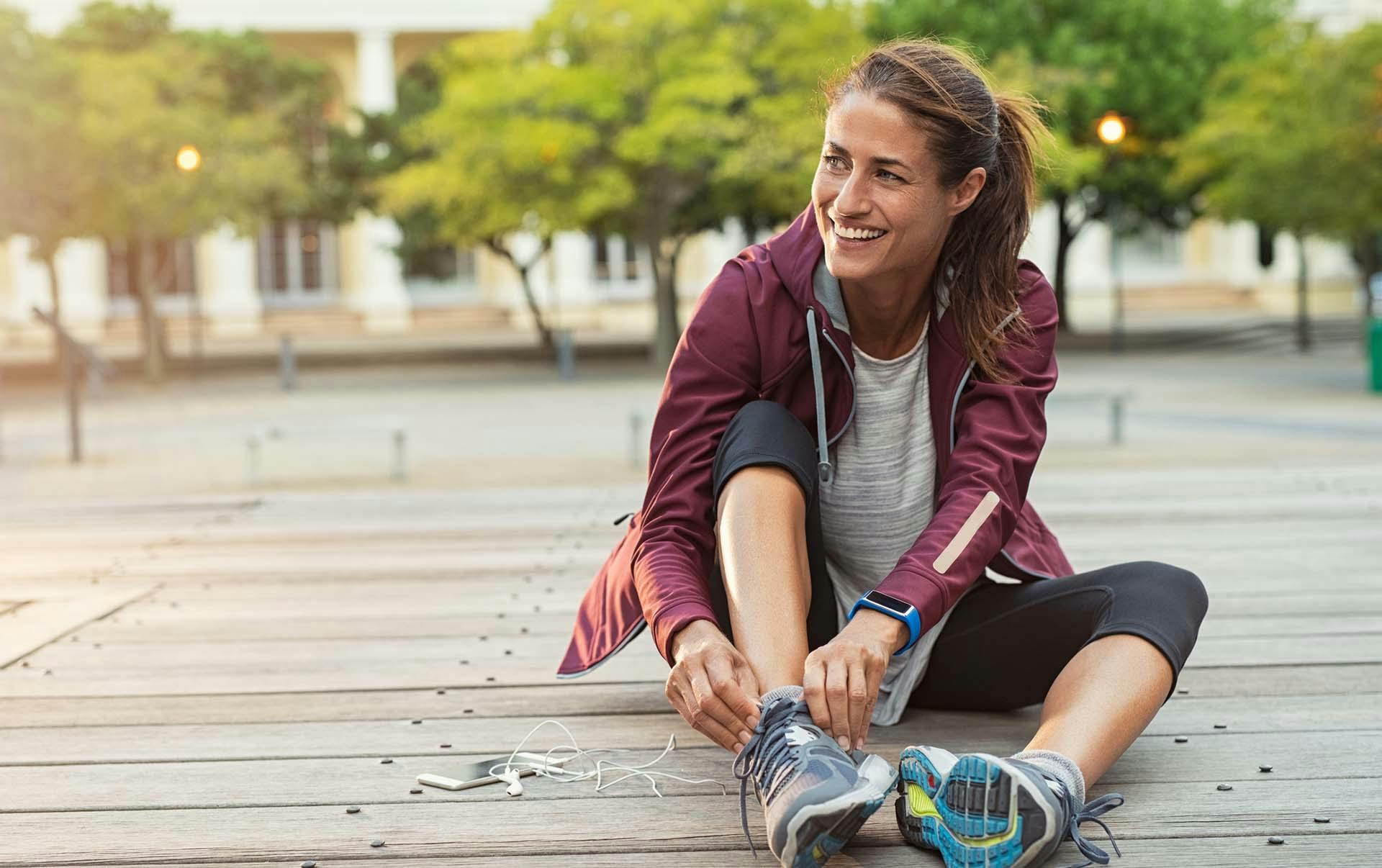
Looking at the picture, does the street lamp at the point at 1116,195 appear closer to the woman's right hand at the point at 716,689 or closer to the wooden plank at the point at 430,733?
the wooden plank at the point at 430,733

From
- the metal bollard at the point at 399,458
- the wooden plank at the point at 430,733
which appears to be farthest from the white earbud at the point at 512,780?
the metal bollard at the point at 399,458

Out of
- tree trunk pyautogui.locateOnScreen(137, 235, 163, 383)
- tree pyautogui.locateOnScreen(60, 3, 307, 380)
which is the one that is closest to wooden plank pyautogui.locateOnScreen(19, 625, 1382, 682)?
tree pyautogui.locateOnScreen(60, 3, 307, 380)

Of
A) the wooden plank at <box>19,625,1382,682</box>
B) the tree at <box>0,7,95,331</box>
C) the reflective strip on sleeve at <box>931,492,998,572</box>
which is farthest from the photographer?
the tree at <box>0,7,95,331</box>

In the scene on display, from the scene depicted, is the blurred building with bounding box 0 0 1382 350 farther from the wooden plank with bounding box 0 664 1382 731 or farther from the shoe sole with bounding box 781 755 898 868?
the shoe sole with bounding box 781 755 898 868

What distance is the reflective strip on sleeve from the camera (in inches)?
101

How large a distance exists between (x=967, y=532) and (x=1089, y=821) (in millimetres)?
490

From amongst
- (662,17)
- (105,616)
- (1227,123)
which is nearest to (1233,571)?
(105,616)

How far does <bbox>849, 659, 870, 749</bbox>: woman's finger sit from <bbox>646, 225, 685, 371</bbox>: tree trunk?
20.3 metres

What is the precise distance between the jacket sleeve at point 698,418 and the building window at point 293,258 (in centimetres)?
3977

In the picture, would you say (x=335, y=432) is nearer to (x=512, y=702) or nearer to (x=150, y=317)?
(x=512, y=702)

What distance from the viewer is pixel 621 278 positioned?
41.8m

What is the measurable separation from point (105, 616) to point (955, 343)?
2667mm

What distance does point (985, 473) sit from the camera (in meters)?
2.70

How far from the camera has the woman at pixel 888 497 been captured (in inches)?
94.5
